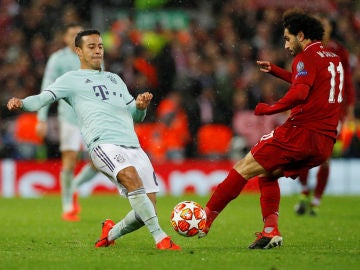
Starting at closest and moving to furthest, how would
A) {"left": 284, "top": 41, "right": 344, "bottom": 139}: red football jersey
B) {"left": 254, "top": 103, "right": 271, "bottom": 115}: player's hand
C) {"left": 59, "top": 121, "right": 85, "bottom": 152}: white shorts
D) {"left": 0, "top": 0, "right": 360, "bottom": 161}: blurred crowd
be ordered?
{"left": 254, "top": 103, "right": 271, "bottom": 115}: player's hand
{"left": 284, "top": 41, "right": 344, "bottom": 139}: red football jersey
{"left": 59, "top": 121, "right": 85, "bottom": 152}: white shorts
{"left": 0, "top": 0, "right": 360, "bottom": 161}: blurred crowd

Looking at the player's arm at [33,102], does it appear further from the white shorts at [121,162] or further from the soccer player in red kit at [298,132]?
the soccer player in red kit at [298,132]

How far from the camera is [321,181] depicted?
12.0 m

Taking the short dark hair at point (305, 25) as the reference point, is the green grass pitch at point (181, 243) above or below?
below

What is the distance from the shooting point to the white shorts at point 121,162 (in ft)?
24.2

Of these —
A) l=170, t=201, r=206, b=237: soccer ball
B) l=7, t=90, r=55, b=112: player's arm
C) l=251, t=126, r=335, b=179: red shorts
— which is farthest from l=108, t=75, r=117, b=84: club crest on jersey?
l=251, t=126, r=335, b=179: red shorts

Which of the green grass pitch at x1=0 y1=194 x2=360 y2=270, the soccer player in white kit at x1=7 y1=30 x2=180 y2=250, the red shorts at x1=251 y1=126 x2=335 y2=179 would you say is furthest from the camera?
the red shorts at x1=251 y1=126 x2=335 y2=179

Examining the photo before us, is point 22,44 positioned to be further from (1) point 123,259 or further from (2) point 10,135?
(1) point 123,259

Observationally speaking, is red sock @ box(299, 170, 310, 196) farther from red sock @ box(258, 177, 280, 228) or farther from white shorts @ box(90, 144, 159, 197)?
white shorts @ box(90, 144, 159, 197)

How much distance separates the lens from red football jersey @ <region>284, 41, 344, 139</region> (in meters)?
7.50

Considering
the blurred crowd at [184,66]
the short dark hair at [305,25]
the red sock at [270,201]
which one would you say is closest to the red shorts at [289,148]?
the red sock at [270,201]

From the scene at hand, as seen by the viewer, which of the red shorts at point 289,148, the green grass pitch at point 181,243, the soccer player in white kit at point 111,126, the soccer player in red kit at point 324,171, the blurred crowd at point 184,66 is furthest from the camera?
the blurred crowd at point 184,66

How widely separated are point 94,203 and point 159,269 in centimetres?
781

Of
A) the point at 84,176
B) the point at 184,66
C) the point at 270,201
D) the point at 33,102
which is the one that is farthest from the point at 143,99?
the point at 184,66

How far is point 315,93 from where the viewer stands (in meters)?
7.54
